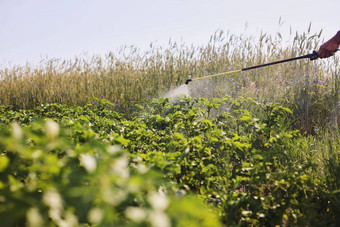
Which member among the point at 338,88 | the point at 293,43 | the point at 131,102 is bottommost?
the point at 131,102

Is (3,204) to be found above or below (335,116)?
above

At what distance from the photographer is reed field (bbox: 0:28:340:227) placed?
0.81m

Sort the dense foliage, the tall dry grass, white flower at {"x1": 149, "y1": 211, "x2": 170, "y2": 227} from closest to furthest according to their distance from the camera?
1. white flower at {"x1": 149, "y1": 211, "x2": 170, "y2": 227}
2. the dense foliage
3. the tall dry grass

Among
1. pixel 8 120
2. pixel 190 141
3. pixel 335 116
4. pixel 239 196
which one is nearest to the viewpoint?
pixel 239 196

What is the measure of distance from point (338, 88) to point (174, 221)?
458cm

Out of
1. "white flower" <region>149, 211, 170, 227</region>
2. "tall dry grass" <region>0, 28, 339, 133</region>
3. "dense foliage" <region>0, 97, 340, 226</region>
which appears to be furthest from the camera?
"tall dry grass" <region>0, 28, 339, 133</region>

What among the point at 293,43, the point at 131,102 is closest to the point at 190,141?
the point at 131,102

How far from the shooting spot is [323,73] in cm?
541

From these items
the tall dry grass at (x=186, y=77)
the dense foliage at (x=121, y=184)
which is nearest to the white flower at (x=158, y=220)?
the dense foliage at (x=121, y=184)

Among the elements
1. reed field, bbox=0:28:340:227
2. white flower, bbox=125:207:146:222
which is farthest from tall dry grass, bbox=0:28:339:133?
white flower, bbox=125:207:146:222

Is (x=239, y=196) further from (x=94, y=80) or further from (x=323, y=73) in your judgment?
(x=94, y=80)

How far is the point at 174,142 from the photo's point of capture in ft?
7.22

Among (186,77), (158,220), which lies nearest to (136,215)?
(158,220)

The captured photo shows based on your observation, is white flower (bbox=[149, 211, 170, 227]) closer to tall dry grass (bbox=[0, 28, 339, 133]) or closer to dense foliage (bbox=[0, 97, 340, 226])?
dense foliage (bbox=[0, 97, 340, 226])
